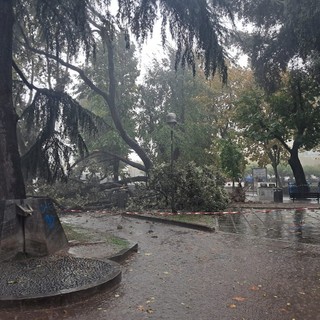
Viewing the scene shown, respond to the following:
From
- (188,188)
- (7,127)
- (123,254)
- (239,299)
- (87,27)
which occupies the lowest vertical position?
(239,299)

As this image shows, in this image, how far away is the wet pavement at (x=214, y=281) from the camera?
14.6 ft

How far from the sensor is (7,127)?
7.96 metres

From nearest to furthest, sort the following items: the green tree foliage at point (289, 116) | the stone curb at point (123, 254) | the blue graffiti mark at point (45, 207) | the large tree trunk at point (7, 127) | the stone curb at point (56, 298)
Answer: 1. the stone curb at point (56, 298)
2. the stone curb at point (123, 254)
3. the blue graffiti mark at point (45, 207)
4. the large tree trunk at point (7, 127)
5. the green tree foliage at point (289, 116)

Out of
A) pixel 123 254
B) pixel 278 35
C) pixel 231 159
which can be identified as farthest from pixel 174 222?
pixel 278 35

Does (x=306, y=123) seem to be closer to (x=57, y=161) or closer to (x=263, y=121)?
(x=263, y=121)

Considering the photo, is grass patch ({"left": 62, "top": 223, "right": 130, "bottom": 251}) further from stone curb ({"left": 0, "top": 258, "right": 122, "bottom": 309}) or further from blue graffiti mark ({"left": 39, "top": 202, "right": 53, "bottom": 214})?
stone curb ({"left": 0, "top": 258, "right": 122, "bottom": 309})

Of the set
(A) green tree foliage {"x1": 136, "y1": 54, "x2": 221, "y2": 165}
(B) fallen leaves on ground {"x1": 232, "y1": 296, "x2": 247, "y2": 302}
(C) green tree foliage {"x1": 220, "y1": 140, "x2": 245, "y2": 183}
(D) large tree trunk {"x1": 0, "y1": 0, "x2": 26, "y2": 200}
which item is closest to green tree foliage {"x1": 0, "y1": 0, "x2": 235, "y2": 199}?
(D) large tree trunk {"x1": 0, "y1": 0, "x2": 26, "y2": 200}

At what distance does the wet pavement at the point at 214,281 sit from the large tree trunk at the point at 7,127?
116 inches

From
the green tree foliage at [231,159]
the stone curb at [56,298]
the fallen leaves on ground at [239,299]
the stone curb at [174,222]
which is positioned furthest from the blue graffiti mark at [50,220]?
the green tree foliage at [231,159]

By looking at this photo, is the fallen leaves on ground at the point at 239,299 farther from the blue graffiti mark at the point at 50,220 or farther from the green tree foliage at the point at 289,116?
the green tree foliage at the point at 289,116

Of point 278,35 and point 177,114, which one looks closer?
point 278,35

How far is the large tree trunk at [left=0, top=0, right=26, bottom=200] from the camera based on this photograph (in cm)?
786

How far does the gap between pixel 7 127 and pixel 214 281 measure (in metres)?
5.32

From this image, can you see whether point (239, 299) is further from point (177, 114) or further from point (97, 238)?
point (177, 114)
